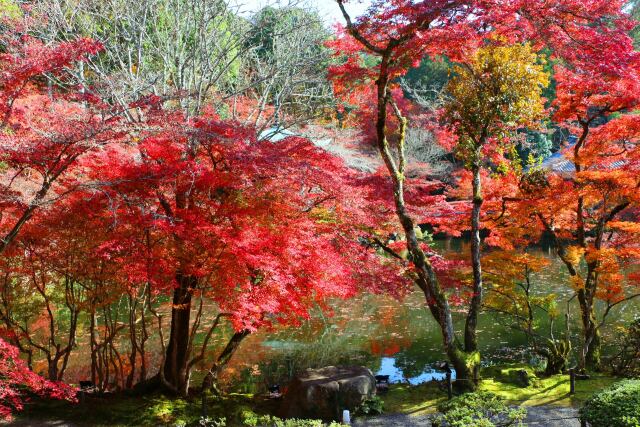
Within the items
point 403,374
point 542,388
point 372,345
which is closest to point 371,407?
point 542,388

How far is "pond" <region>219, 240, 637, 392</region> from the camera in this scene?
34.3 ft

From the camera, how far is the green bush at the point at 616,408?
496 centimetres

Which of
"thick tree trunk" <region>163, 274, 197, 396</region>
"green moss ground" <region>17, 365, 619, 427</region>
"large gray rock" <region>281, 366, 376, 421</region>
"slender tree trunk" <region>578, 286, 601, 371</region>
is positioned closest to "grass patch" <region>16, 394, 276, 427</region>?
"green moss ground" <region>17, 365, 619, 427</region>

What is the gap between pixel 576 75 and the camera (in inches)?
306

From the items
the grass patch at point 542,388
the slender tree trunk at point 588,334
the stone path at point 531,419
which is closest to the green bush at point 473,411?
the stone path at point 531,419

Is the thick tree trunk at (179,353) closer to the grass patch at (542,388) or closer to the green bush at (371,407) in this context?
the green bush at (371,407)

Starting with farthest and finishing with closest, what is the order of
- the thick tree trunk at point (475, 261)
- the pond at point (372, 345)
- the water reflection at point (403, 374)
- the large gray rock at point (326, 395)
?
1. the pond at point (372, 345)
2. the water reflection at point (403, 374)
3. the thick tree trunk at point (475, 261)
4. the large gray rock at point (326, 395)

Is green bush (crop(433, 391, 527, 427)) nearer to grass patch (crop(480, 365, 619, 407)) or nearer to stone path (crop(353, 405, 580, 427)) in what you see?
stone path (crop(353, 405, 580, 427))

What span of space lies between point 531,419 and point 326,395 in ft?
8.86

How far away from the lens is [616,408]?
16.7ft

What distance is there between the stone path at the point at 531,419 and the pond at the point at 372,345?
8.99 feet

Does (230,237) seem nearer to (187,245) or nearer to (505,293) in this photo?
(187,245)

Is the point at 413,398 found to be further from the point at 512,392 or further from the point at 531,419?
the point at 531,419

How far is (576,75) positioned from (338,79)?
144 inches
